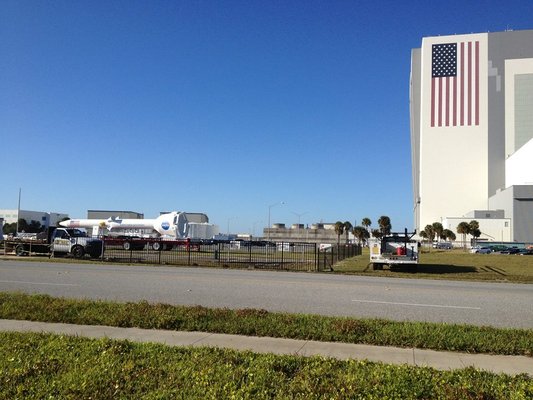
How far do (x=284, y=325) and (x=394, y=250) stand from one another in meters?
19.6

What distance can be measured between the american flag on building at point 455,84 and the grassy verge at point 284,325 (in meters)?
124

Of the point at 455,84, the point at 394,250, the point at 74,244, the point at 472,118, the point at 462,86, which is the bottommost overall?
the point at 74,244

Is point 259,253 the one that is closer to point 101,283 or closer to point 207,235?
point 101,283

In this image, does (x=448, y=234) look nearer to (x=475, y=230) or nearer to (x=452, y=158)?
(x=475, y=230)

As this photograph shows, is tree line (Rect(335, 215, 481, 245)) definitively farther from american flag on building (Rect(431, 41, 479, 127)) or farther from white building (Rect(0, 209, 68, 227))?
white building (Rect(0, 209, 68, 227))

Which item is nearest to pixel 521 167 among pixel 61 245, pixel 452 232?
pixel 452 232

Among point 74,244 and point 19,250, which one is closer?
point 74,244

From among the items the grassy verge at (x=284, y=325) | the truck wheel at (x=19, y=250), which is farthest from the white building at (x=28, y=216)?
the grassy verge at (x=284, y=325)

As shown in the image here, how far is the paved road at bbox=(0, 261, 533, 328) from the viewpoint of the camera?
11336 mm

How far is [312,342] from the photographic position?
25.7 ft

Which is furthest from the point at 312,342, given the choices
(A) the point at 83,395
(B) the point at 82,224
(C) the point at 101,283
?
(B) the point at 82,224

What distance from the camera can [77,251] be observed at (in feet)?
111

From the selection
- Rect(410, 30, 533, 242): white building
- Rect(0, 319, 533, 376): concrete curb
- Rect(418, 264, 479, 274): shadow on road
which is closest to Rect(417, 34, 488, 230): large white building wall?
Rect(410, 30, 533, 242): white building

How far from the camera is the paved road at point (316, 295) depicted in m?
11.3
